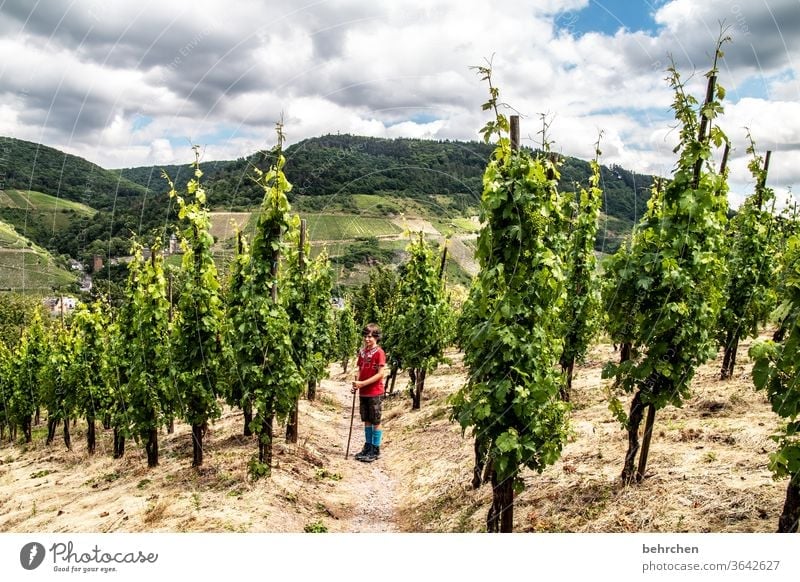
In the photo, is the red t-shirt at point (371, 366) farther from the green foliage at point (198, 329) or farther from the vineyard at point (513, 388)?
the green foliage at point (198, 329)

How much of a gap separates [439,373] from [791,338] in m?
25.7

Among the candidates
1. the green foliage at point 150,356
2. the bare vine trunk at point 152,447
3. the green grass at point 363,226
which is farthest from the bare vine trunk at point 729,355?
the green grass at point 363,226

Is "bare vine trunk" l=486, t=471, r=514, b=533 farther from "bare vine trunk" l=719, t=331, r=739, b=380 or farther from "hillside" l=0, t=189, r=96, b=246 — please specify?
"hillside" l=0, t=189, r=96, b=246

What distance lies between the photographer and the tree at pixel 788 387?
18.9ft

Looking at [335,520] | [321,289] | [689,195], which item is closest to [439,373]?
[321,289]

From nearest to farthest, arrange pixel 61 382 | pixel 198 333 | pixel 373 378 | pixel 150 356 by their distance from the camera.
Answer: pixel 373 378 → pixel 198 333 → pixel 150 356 → pixel 61 382

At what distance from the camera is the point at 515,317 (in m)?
7.20

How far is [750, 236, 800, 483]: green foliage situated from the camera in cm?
573

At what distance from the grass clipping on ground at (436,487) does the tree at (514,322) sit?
1312 mm

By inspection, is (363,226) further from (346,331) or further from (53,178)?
(53,178)

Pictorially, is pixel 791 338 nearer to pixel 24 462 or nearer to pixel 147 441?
pixel 147 441

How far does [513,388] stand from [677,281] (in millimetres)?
3015

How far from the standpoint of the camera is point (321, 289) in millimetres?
23266


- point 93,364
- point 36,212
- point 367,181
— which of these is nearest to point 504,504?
point 367,181
